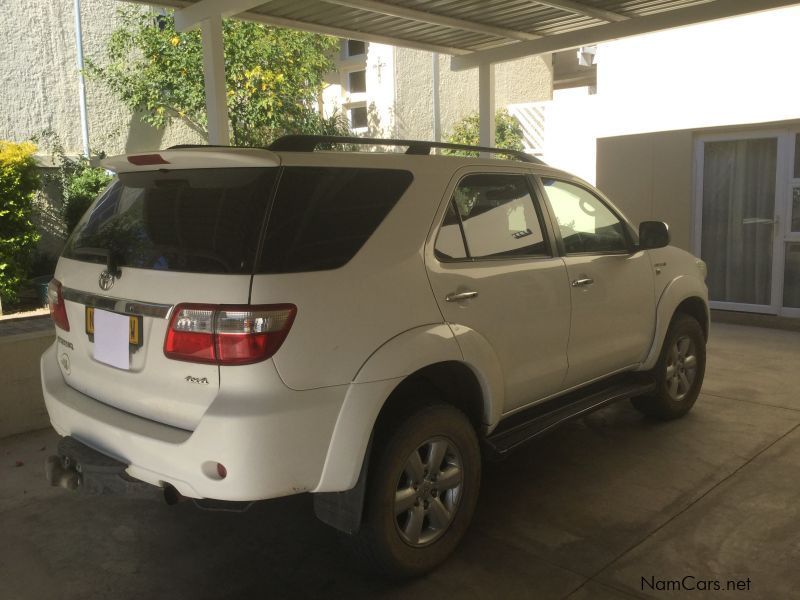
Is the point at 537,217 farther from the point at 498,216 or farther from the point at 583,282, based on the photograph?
the point at 583,282

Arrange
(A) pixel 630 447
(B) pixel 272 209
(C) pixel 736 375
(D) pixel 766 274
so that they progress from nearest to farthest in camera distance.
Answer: (B) pixel 272 209
(A) pixel 630 447
(C) pixel 736 375
(D) pixel 766 274

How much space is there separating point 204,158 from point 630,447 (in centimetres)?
327

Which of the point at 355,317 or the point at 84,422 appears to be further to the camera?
the point at 84,422

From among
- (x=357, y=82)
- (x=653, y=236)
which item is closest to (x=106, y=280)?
(x=653, y=236)

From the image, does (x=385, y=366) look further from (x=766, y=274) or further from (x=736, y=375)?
(x=766, y=274)

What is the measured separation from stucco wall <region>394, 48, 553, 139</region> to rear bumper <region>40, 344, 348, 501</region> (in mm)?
12870

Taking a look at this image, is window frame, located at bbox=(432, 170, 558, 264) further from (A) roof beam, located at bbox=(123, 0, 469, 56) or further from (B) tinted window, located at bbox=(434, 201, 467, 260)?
(A) roof beam, located at bbox=(123, 0, 469, 56)

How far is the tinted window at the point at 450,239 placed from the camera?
3.28 metres

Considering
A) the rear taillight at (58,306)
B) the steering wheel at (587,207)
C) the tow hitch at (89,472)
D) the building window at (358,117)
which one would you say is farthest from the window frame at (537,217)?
the building window at (358,117)

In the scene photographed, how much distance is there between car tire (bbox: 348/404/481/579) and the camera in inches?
117

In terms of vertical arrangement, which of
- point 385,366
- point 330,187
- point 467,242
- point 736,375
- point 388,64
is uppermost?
point 388,64

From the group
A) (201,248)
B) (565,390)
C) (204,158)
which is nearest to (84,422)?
(201,248)

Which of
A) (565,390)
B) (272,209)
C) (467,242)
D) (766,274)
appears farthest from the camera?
(766,274)

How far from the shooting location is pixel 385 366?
288 centimetres
